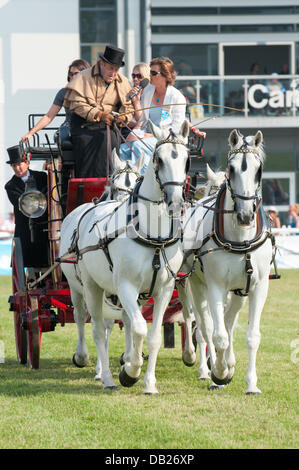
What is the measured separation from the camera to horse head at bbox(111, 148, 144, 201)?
25.1 ft

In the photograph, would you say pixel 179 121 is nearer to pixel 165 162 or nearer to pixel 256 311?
pixel 165 162

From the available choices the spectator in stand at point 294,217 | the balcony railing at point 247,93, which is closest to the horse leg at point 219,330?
the spectator in stand at point 294,217

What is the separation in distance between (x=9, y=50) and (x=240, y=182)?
865 inches

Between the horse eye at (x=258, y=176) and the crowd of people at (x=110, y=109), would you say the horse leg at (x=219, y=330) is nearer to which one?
the horse eye at (x=258, y=176)

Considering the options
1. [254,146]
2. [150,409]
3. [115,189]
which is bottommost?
[150,409]

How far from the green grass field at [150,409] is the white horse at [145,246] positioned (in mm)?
443

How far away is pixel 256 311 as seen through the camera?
6.95 meters

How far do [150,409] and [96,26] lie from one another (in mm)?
23180

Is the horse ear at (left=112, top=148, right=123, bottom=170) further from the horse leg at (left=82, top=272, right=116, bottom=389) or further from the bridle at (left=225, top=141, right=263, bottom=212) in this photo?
the bridle at (left=225, top=141, right=263, bottom=212)

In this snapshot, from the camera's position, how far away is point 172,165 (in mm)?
6258

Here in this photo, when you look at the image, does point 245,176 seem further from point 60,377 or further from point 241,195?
point 60,377

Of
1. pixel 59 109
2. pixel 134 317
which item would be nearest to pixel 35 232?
pixel 59 109

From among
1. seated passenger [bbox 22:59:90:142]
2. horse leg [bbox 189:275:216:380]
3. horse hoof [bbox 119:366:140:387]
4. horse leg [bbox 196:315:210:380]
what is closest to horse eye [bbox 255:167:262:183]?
horse leg [bbox 189:275:216:380]
